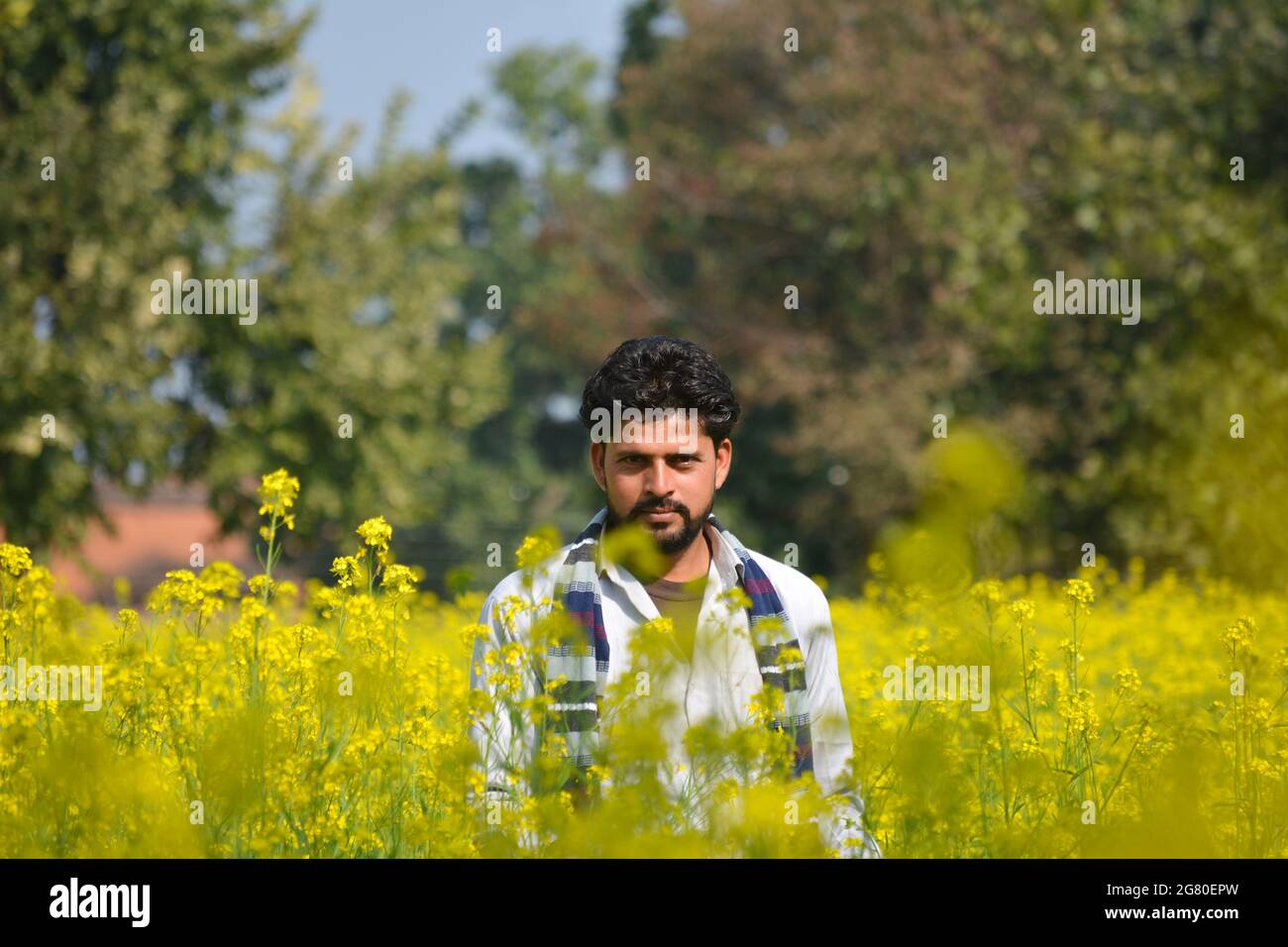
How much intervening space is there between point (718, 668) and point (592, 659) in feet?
0.86

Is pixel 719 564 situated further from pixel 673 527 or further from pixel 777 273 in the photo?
pixel 777 273

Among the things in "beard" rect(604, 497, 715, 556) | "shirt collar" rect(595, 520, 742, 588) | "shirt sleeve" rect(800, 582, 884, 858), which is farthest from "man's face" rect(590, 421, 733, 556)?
"shirt sleeve" rect(800, 582, 884, 858)

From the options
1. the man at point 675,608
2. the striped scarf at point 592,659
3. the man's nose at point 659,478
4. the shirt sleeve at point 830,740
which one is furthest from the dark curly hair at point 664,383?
the shirt sleeve at point 830,740

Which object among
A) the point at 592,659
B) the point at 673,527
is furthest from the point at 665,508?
the point at 592,659

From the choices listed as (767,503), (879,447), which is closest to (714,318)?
(767,503)

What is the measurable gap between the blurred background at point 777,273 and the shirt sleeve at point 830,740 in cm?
45

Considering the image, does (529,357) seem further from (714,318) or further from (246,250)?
(246,250)

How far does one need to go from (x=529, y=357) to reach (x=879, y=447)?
76.2 feet

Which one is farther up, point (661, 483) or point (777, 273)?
point (777, 273)

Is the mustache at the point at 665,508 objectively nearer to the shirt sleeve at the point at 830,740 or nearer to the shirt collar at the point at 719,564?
the shirt collar at the point at 719,564

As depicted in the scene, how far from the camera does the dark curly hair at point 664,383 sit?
327cm

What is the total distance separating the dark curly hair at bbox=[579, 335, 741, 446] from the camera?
3.27 meters

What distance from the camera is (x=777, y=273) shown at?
2700cm

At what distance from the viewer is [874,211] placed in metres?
22.7
